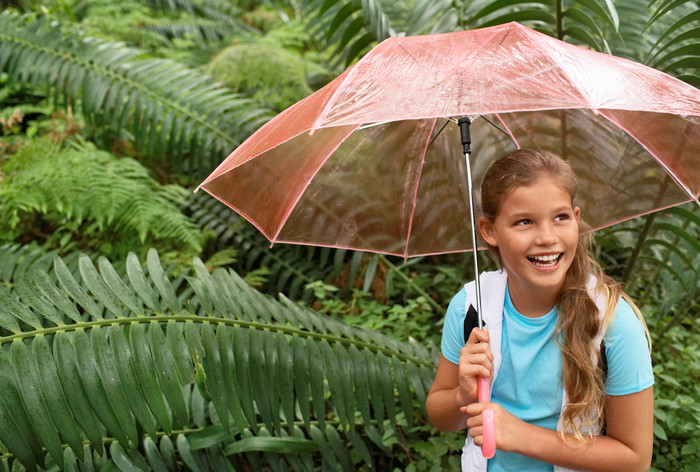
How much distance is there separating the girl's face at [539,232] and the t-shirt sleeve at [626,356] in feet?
0.54

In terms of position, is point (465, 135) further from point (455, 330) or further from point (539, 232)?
point (455, 330)

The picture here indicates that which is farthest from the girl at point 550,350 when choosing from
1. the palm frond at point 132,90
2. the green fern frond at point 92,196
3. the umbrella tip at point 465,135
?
the palm frond at point 132,90

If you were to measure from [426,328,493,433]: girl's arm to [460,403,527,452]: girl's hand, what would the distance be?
0.06 metres

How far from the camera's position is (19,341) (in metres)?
→ 1.80

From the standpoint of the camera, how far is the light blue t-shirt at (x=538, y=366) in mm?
1323

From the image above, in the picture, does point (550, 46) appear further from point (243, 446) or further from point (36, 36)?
point (36, 36)

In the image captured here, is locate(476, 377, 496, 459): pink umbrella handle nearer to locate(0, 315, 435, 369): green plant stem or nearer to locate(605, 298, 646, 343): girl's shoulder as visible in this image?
locate(605, 298, 646, 343): girl's shoulder

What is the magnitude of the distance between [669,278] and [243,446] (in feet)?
6.79

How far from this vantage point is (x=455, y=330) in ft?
5.10

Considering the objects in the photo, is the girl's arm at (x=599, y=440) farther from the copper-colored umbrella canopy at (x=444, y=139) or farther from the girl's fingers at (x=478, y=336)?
the copper-colored umbrella canopy at (x=444, y=139)

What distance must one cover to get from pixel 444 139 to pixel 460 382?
856 mm

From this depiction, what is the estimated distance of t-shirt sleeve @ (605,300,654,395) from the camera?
51.6 inches

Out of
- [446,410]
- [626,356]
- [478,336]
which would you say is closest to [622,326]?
[626,356]

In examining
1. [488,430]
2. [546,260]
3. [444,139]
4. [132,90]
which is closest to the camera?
[488,430]
